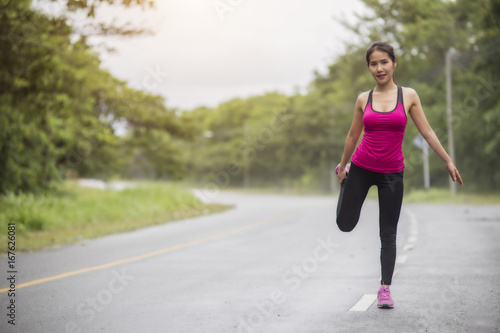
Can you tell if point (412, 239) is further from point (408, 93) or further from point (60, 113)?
point (60, 113)

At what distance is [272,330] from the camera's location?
470 cm

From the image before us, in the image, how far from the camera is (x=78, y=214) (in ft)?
58.1

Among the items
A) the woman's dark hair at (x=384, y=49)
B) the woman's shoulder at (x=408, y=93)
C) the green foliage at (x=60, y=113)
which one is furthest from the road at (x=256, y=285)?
the green foliage at (x=60, y=113)

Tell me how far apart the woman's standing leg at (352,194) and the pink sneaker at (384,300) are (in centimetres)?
59

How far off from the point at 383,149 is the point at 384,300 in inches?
→ 48.7

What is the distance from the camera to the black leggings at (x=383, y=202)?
17.3ft

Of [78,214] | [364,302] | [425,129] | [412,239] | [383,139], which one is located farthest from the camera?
[78,214]

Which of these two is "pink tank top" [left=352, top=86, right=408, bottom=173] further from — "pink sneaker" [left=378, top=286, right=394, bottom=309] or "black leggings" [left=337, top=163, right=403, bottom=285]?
"pink sneaker" [left=378, top=286, right=394, bottom=309]

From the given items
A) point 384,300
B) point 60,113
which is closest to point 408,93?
point 384,300

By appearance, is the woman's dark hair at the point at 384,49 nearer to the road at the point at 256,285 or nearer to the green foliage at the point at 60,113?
the road at the point at 256,285

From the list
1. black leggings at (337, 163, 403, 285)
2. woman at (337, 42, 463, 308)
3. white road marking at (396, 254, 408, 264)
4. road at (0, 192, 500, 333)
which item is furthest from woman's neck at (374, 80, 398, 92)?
white road marking at (396, 254, 408, 264)

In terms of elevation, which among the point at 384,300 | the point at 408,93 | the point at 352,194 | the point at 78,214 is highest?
the point at 408,93

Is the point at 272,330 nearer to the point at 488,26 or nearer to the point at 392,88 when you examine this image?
the point at 392,88

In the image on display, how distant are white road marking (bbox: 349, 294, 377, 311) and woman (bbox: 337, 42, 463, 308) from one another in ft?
0.51
